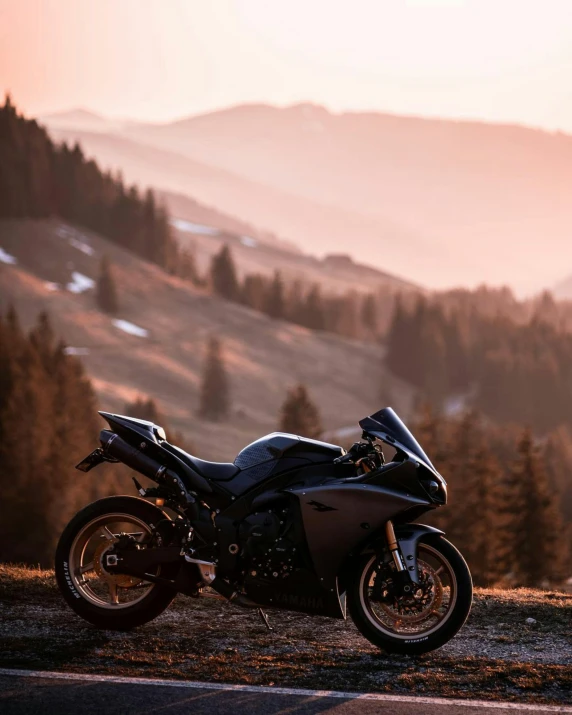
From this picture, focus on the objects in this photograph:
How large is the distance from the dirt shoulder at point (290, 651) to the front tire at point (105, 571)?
5.6 inches

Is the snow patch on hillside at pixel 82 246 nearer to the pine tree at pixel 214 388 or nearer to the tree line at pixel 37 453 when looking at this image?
the pine tree at pixel 214 388

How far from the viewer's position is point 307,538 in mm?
7535

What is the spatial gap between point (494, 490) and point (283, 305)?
462ft

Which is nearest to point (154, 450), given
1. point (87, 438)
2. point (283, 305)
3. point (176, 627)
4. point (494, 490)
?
point (176, 627)

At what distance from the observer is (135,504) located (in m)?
8.10

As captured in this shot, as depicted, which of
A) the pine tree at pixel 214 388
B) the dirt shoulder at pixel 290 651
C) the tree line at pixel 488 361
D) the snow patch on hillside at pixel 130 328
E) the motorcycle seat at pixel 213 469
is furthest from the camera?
the snow patch on hillside at pixel 130 328

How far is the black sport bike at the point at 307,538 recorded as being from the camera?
296 inches

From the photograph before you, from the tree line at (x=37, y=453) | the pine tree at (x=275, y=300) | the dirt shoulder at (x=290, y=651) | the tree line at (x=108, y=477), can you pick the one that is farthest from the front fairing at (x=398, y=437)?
the pine tree at (x=275, y=300)

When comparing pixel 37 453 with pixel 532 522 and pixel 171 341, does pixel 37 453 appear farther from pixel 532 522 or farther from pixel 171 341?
pixel 171 341

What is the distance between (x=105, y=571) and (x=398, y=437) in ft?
8.61

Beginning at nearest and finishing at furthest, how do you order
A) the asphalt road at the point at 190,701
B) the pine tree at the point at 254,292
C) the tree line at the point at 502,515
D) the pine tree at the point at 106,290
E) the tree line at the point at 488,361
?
the asphalt road at the point at 190,701
the tree line at the point at 502,515
the tree line at the point at 488,361
the pine tree at the point at 106,290
the pine tree at the point at 254,292

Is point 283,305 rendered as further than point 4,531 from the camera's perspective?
Yes

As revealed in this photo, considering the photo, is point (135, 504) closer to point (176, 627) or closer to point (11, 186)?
point (176, 627)

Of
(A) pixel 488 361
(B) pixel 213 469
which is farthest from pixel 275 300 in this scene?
(B) pixel 213 469
